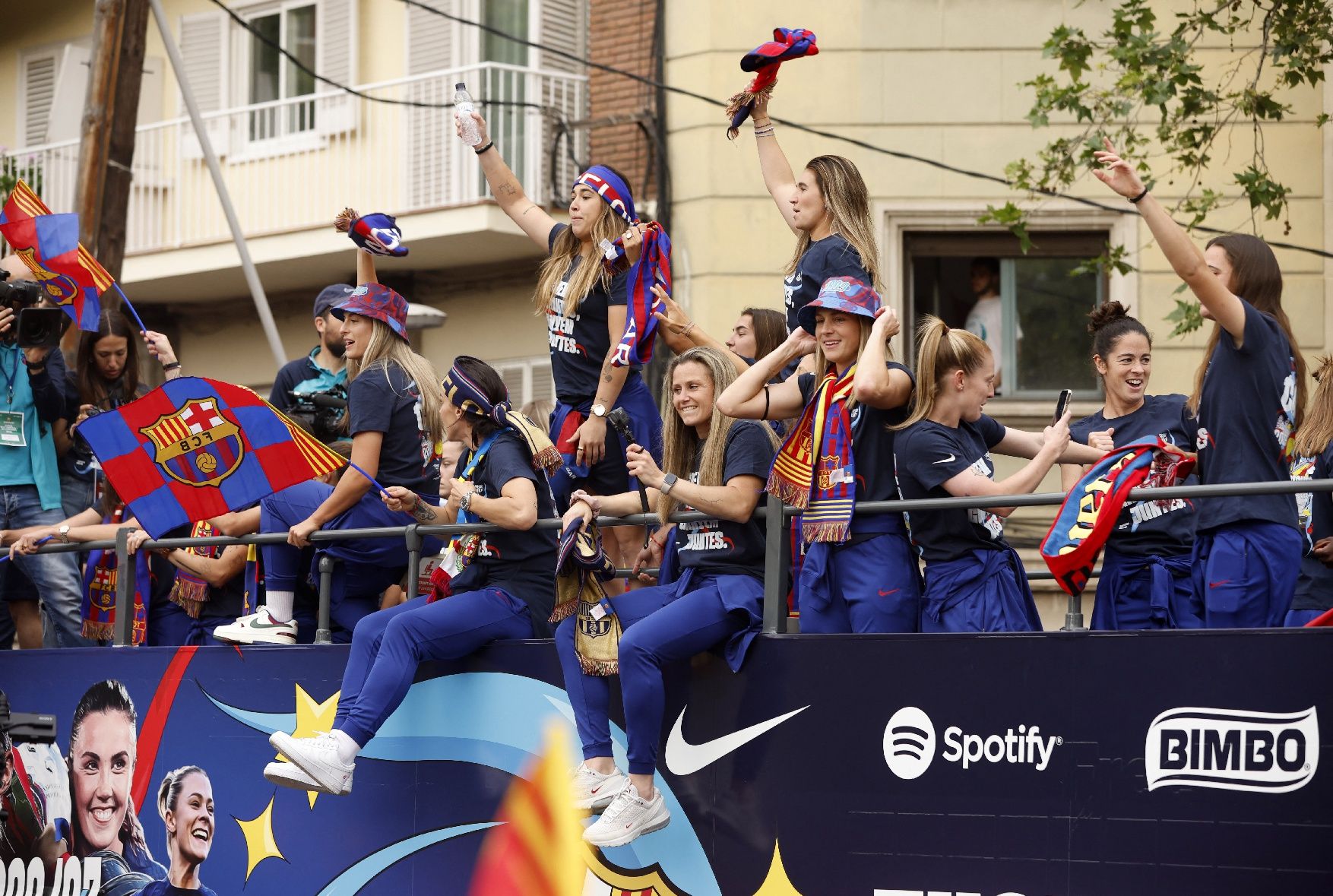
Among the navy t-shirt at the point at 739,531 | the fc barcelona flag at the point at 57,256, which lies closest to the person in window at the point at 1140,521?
the navy t-shirt at the point at 739,531

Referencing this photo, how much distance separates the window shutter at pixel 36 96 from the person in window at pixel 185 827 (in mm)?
13896

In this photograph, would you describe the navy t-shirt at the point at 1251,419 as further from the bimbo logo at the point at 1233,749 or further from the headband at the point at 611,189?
the headband at the point at 611,189

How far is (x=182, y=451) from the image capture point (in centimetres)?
916

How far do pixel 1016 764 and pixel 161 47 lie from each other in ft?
54.1

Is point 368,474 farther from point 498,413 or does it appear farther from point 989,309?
point 989,309

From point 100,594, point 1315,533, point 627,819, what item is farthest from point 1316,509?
point 100,594

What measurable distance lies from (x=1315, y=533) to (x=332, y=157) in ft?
43.2

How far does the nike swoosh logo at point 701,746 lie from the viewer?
7.28m

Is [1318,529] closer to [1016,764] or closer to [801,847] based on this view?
[1016,764]

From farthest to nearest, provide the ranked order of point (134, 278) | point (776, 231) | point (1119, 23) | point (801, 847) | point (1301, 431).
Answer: point (134, 278)
point (776, 231)
point (1119, 23)
point (1301, 431)
point (801, 847)

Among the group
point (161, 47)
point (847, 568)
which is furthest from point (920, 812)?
point (161, 47)

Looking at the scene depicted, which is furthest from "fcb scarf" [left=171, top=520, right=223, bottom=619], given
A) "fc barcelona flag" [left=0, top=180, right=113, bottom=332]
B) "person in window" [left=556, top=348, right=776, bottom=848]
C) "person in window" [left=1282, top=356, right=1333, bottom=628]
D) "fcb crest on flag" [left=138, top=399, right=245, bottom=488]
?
"person in window" [left=1282, top=356, right=1333, bottom=628]

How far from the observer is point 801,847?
23.2 ft

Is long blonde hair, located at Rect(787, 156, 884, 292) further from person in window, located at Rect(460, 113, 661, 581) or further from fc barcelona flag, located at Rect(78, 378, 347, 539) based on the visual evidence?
fc barcelona flag, located at Rect(78, 378, 347, 539)
